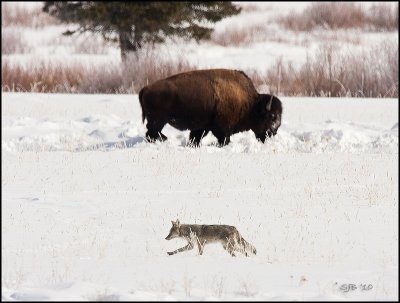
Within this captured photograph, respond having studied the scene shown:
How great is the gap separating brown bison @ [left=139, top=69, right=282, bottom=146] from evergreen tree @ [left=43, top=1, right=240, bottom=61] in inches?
273

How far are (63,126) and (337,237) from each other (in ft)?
22.9

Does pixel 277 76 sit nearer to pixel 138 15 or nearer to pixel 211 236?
pixel 138 15

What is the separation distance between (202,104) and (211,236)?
5.01 meters

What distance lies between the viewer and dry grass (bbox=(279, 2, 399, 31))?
2702 centimetres

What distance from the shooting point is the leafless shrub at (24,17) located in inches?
1112

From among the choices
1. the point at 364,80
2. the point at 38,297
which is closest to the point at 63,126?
the point at 364,80

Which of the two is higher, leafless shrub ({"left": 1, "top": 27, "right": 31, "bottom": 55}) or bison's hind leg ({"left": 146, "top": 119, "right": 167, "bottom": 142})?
bison's hind leg ({"left": 146, "top": 119, "right": 167, "bottom": 142})

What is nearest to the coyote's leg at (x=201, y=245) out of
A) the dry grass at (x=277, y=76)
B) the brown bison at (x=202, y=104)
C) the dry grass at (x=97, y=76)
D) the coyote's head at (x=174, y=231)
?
the coyote's head at (x=174, y=231)

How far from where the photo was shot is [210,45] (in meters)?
24.2

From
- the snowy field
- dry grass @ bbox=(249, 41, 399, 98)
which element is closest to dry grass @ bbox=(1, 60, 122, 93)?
dry grass @ bbox=(249, 41, 399, 98)

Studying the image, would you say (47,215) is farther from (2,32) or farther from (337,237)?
(2,32)

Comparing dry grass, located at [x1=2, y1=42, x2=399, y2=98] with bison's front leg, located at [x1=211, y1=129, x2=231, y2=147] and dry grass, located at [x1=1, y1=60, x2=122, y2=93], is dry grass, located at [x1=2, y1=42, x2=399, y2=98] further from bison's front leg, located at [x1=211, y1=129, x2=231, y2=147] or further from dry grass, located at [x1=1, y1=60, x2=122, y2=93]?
bison's front leg, located at [x1=211, y1=129, x2=231, y2=147]

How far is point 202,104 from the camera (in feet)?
35.7

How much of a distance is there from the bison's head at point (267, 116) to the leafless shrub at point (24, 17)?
1743 centimetres
